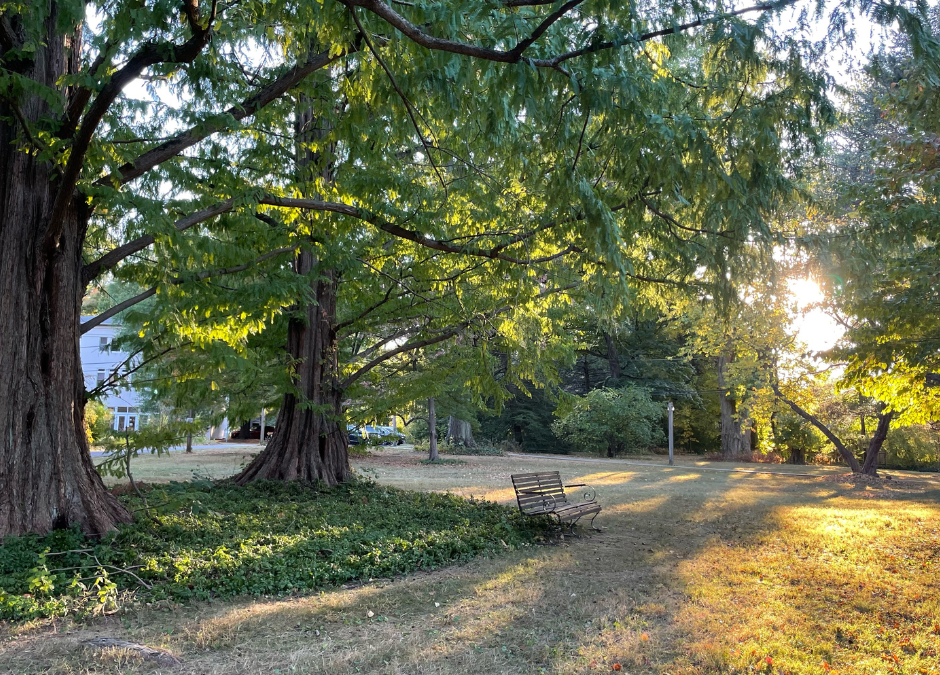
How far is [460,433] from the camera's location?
3309 cm

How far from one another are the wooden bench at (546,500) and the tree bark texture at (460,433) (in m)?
22.3

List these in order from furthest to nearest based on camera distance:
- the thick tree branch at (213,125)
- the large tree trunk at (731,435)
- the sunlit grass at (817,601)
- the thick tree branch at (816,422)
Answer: the large tree trunk at (731,435)
the thick tree branch at (816,422)
the thick tree branch at (213,125)
the sunlit grass at (817,601)

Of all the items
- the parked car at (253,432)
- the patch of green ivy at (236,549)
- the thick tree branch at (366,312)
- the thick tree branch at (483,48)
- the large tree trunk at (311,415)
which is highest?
the thick tree branch at (483,48)

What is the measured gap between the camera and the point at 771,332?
19.4 meters

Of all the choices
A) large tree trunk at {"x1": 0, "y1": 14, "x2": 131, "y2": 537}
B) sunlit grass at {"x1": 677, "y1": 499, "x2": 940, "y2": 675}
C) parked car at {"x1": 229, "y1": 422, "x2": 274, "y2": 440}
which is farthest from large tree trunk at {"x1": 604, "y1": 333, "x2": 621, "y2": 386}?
large tree trunk at {"x1": 0, "y1": 14, "x2": 131, "y2": 537}

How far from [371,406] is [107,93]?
711 cm

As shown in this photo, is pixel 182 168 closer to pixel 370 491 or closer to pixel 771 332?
pixel 370 491

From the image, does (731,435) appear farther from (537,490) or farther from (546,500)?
(546,500)

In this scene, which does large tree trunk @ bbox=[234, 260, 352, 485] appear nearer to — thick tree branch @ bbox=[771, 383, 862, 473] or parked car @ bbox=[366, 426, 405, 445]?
parked car @ bbox=[366, 426, 405, 445]

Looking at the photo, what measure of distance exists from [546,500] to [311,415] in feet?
15.2

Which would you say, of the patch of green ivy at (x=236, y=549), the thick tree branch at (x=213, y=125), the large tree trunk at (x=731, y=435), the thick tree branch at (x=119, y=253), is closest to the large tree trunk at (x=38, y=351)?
the thick tree branch at (x=119, y=253)

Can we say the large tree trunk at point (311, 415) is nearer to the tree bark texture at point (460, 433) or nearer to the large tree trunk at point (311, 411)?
the large tree trunk at point (311, 411)

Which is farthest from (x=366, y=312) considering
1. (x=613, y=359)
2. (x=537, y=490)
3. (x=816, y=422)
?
(x=613, y=359)

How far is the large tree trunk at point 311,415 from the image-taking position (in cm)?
1148
